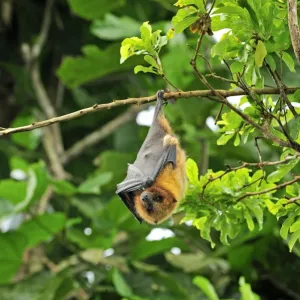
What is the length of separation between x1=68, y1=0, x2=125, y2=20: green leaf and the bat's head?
3314 mm

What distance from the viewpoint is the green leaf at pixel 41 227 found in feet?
17.5

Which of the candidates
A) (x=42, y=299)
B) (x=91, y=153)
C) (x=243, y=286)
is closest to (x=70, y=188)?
(x=42, y=299)

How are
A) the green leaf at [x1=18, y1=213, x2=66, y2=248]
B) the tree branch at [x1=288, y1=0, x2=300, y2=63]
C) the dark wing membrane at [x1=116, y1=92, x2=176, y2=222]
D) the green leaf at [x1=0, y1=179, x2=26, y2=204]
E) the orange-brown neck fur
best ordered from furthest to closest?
the green leaf at [x1=18, y1=213, x2=66, y2=248]
the green leaf at [x1=0, y1=179, x2=26, y2=204]
the dark wing membrane at [x1=116, y1=92, x2=176, y2=222]
the orange-brown neck fur
the tree branch at [x1=288, y1=0, x2=300, y2=63]

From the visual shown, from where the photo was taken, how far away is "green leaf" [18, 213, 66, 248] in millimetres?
5336

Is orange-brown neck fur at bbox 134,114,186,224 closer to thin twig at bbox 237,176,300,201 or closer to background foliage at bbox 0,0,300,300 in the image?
background foliage at bbox 0,0,300,300

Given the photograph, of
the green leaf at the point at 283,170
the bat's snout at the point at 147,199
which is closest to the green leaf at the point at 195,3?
the green leaf at the point at 283,170

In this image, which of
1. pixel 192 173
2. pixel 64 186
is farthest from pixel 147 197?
pixel 64 186

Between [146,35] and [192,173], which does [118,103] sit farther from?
[192,173]

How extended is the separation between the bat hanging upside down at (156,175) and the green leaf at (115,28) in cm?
281

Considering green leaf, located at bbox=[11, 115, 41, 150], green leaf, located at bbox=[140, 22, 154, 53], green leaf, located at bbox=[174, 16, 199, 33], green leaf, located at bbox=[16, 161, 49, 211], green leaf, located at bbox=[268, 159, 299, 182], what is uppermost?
green leaf, located at bbox=[174, 16, 199, 33]

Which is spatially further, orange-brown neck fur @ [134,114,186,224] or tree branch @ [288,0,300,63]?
orange-brown neck fur @ [134,114,186,224]

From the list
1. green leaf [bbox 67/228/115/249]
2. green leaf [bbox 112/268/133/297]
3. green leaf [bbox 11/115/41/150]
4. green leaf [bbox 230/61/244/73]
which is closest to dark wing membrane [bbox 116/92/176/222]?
green leaf [bbox 230/61/244/73]

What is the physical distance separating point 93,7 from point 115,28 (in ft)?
1.40

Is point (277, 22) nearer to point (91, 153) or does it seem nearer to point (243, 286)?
point (243, 286)
